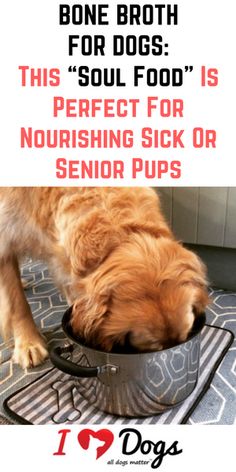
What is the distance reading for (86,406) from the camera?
149cm

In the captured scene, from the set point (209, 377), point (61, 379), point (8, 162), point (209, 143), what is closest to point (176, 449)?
point (209, 377)

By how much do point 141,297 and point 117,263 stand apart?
0.39 ft

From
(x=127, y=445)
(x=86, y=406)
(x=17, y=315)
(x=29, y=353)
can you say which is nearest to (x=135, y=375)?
(x=127, y=445)

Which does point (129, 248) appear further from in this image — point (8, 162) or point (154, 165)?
point (8, 162)

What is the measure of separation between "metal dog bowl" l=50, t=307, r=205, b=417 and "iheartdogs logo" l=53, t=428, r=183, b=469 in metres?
0.08

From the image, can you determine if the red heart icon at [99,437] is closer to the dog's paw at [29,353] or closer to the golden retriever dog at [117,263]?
the golden retriever dog at [117,263]

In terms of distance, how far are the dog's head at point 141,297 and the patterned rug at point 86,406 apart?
1.28ft

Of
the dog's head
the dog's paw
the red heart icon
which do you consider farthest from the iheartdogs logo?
the dog's paw

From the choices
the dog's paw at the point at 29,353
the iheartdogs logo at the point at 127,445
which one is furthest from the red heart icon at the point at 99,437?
the dog's paw at the point at 29,353

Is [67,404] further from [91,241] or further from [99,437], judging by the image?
[91,241]

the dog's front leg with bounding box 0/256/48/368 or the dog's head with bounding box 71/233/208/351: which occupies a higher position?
the dog's head with bounding box 71/233/208/351

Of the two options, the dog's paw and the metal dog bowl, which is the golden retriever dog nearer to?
the metal dog bowl

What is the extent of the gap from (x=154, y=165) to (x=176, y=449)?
1.02 m

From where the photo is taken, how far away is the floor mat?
141 cm
